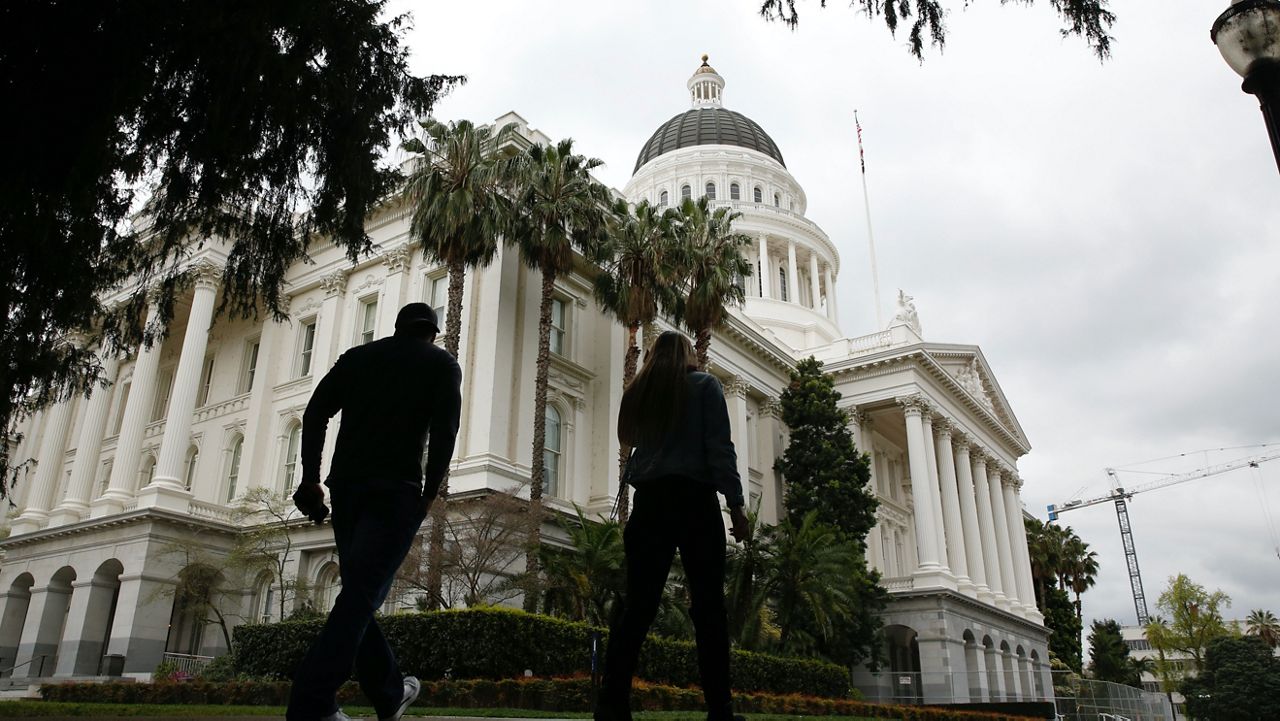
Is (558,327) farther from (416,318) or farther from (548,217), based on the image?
(416,318)

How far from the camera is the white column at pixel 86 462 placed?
32.6 meters

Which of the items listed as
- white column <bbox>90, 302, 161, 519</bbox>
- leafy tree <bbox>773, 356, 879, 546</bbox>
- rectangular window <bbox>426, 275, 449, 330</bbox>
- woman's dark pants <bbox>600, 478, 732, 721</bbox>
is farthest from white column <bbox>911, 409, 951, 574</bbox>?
woman's dark pants <bbox>600, 478, 732, 721</bbox>

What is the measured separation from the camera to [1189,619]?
63.2 m

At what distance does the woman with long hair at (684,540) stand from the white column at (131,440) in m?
30.6

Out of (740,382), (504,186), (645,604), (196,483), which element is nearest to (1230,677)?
(740,382)

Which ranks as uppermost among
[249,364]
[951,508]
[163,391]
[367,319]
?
[367,319]

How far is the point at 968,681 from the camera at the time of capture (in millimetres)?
41562

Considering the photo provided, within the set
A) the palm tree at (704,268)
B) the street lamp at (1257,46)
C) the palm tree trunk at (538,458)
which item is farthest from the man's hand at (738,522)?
the palm tree at (704,268)

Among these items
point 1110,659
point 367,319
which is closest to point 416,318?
point 367,319

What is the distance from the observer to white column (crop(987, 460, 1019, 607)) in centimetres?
5116

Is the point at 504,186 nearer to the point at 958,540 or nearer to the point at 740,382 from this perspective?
the point at 740,382

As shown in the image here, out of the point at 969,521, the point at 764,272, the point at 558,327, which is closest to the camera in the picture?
the point at 558,327

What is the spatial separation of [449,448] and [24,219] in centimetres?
746

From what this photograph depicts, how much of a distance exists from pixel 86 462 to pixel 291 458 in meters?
8.01
